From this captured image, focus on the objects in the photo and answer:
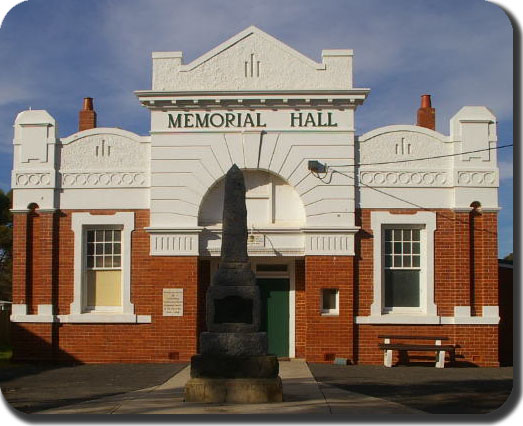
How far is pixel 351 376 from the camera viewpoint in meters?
15.5

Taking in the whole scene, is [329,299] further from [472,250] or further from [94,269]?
[94,269]

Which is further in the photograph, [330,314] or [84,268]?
[84,268]

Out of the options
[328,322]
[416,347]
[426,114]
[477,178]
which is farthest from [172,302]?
[426,114]

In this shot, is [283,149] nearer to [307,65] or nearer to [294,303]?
[307,65]

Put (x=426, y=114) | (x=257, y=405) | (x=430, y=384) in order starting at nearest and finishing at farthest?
(x=257, y=405)
(x=430, y=384)
(x=426, y=114)

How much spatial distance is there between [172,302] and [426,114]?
8175mm

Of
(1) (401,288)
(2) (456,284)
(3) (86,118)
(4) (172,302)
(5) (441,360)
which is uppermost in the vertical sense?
(3) (86,118)

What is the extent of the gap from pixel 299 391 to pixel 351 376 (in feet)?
9.30

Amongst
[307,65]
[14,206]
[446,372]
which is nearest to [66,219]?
[14,206]

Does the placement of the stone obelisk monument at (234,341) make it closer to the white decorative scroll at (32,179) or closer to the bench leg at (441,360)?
the bench leg at (441,360)

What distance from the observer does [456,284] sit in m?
17.7

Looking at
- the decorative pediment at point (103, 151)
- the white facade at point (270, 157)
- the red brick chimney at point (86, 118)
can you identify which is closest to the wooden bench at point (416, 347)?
the white facade at point (270, 157)

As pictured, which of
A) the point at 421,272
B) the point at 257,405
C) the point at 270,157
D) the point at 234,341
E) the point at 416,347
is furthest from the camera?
the point at 270,157

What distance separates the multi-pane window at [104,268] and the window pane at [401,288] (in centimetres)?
634
